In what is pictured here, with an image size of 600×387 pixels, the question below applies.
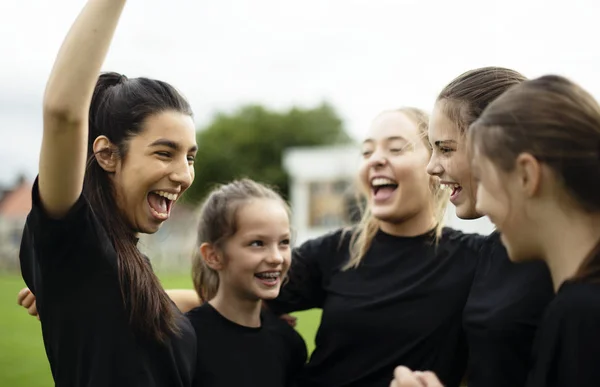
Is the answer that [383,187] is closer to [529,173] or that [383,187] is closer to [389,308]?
[389,308]

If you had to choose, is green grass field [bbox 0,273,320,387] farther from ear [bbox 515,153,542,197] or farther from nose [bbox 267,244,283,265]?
ear [bbox 515,153,542,197]

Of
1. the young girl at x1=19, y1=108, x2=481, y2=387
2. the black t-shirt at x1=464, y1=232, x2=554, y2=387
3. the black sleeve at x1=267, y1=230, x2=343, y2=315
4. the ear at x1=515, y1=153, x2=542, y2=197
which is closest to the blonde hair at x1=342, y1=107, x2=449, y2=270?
the young girl at x1=19, y1=108, x2=481, y2=387

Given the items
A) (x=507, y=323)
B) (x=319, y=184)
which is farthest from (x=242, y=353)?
(x=319, y=184)

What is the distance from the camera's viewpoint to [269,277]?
3934 mm

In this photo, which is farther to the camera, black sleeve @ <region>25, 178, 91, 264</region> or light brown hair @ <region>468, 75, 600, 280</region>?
black sleeve @ <region>25, 178, 91, 264</region>

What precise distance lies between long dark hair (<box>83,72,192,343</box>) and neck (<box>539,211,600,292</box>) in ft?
4.50

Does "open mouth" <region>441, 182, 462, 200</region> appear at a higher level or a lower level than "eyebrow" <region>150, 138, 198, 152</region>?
lower

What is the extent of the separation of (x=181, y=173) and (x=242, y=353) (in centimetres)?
114

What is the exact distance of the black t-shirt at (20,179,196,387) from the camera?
2.35 m

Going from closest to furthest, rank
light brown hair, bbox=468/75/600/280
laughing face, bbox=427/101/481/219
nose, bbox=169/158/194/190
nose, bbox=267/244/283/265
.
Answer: light brown hair, bbox=468/75/600/280 → nose, bbox=169/158/194/190 → laughing face, bbox=427/101/481/219 → nose, bbox=267/244/283/265

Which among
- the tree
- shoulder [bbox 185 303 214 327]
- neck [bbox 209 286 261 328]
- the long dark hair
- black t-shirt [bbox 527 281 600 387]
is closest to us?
black t-shirt [bbox 527 281 600 387]

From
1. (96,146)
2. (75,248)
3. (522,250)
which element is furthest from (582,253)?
(96,146)

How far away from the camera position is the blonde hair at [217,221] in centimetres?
409

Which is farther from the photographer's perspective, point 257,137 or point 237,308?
point 257,137
